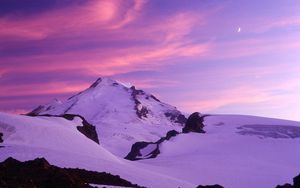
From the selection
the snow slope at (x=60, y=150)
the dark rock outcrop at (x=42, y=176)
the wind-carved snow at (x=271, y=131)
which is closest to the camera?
the dark rock outcrop at (x=42, y=176)

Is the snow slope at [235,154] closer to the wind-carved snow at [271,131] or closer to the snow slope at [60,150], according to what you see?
the wind-carved snow at [271,131]

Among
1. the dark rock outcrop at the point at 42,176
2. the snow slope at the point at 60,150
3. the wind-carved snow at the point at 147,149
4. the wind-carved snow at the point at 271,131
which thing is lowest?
the dark rock outcrop at the point at 42,176

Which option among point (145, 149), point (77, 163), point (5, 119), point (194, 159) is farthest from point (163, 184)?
point (145, 149)

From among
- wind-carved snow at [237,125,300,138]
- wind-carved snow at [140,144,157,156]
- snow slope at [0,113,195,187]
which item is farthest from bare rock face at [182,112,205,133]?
snow slope at [0,113,195,187]

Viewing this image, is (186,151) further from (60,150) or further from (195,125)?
(60,150)

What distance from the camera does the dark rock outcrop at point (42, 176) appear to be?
67.3ft

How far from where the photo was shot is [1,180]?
19.0 m

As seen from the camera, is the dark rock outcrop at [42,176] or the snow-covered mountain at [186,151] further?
the snow-covered mountain at [186,151]

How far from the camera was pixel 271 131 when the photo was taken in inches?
3967

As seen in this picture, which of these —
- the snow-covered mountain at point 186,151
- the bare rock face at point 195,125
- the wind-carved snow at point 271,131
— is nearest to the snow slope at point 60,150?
the snow-covered mountain at point 186,151

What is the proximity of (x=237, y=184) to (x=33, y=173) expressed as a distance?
3668 centimetres

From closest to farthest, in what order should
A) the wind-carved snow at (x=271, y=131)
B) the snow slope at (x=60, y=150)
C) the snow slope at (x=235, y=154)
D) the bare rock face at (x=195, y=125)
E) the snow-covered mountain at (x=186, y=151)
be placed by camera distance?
the snow slope at (x=60, y=150) → the snow-covered mountain at (x=186, y=151) → the snow slope at (x=235, y=154) → the wind-carved snow at (x=271, y=131) → the bare rock face at (x=195, y=125)

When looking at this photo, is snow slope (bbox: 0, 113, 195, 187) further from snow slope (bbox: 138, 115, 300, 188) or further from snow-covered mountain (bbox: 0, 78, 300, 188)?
snow slope (bbox: 138, 115, 300, 188)

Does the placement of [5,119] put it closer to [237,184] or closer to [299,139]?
[237,184]
